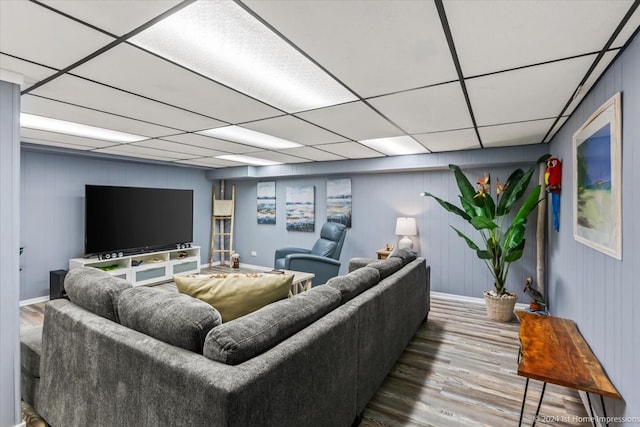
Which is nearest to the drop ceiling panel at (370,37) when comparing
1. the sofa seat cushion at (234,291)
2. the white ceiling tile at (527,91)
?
the white ceiling tile at (527,91)

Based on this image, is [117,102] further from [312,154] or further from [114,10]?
[312,154]

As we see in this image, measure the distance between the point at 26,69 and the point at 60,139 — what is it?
7.97 ft

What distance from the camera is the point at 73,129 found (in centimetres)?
333

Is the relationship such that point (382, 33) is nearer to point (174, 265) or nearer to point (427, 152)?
point (427, 152)

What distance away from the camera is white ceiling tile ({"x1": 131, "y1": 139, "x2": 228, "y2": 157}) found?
3.98m

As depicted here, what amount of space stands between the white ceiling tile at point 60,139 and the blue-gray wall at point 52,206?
66 centimetres

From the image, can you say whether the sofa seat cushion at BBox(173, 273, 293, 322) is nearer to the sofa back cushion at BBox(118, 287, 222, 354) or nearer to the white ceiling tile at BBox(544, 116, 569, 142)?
the sofa back cushion at BBox(118, 287, 222, 354)

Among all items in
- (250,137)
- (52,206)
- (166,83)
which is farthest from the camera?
(52,206)

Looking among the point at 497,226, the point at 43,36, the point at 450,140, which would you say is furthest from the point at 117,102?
the point at 497,226

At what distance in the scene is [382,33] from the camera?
56.2 inches

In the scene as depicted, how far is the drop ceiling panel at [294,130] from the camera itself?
9.73 ft

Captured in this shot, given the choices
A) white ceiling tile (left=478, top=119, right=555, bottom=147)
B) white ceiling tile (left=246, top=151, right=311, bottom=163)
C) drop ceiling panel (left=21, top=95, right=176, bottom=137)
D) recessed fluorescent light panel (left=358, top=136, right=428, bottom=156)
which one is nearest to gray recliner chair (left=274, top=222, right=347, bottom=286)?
white ceiling tile (left=246, top=151, right=311, bottom=163)

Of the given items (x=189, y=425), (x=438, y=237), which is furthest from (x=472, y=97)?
(x=438, y=237)

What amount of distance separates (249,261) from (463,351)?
5004 mm
